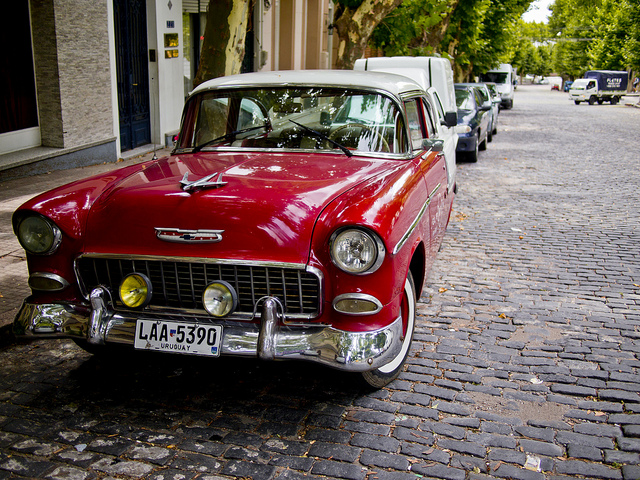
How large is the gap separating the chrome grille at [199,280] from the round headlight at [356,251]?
0.17 metres

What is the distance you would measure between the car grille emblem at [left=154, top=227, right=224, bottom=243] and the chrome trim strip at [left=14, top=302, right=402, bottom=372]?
1.46 ft

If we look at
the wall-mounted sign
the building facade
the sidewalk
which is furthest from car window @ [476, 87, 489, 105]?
the sidewalk

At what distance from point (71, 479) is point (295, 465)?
3.43 feet

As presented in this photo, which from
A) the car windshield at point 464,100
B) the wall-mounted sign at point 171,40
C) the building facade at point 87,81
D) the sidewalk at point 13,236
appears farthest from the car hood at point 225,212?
the car windshield at point 464,100

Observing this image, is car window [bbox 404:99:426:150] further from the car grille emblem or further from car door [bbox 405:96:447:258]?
the car grille emblem

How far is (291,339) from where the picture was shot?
3.38 meters

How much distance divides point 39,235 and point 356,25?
482 inches

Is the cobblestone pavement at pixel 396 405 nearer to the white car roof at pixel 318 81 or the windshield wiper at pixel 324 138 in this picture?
the windshield wiper at pixel 324 138

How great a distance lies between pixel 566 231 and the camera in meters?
8.20

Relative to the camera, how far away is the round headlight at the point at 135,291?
3.59 metres

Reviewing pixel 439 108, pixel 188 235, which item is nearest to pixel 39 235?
pixel 188 235

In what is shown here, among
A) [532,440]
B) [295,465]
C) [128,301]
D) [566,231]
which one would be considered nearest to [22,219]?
[128,301]

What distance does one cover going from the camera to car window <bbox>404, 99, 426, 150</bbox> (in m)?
4.92

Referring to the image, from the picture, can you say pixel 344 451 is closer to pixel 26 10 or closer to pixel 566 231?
pixel 566 231
